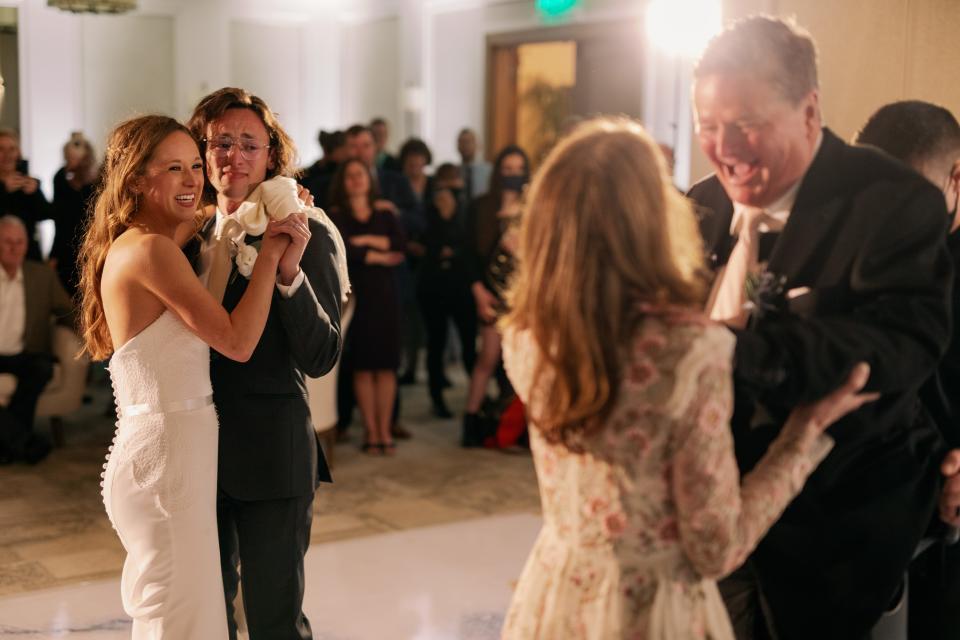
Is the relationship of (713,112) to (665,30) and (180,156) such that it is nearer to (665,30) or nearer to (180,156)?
(180,156)

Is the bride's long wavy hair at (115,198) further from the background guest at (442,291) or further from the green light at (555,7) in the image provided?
the green light at (555,7)

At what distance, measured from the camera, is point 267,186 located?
2.50 meters

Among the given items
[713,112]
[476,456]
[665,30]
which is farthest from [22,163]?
[713,112]

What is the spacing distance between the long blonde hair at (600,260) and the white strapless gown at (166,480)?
1072 mm

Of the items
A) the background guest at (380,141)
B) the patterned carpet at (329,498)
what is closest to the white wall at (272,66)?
the background guest at (380,141)

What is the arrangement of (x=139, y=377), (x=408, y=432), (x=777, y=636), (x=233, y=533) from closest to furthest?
(x=777, y=636) → (x=139, y=377) → (x=233, y=533) → (x=408, y=432)

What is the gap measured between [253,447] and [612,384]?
1157 millimetres

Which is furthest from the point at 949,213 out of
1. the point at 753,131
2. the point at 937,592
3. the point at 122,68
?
the point at 122,68

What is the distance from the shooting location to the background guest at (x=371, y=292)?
19.7 ft

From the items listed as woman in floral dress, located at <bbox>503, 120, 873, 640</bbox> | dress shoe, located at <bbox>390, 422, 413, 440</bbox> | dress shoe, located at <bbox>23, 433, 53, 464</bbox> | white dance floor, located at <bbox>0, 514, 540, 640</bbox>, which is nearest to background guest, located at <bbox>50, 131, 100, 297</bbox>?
dress shoe, located at <bbox>23, 433, 53, 464</bbox>

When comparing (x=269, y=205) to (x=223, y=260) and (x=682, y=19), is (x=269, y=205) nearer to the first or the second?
(x=223, y=260)

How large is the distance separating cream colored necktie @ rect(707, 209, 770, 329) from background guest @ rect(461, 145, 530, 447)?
4183mm

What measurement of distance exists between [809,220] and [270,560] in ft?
4.36

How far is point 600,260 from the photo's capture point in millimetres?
1560
